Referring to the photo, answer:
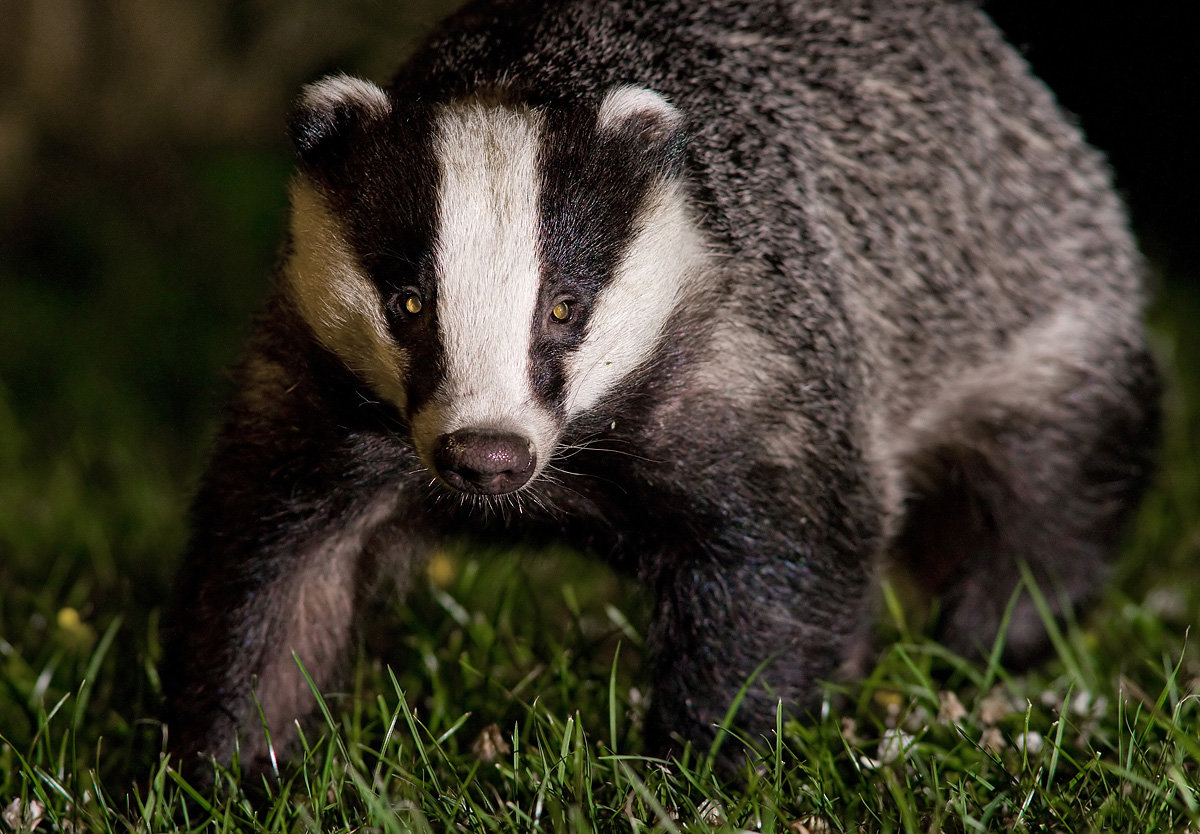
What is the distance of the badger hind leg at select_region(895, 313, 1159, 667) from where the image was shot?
323 cm

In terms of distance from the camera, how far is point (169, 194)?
589 cm

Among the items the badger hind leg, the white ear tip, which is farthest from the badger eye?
the badger hind leg

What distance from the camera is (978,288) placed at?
123 inches

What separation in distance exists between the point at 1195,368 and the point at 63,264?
4424mm

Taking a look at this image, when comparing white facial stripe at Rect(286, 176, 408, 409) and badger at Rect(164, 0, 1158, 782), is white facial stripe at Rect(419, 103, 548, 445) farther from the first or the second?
white facial stripe at Rect(286, 176, 408, 409)

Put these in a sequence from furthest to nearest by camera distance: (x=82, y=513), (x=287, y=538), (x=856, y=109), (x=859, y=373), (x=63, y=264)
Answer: (x=63, y=264) < (x=82, y=513) < (x=856, y=109) < (x=859, y=373) < (x=287, y=538)

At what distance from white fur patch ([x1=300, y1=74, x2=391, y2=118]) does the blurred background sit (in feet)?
5.85

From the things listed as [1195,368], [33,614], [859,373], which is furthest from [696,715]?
[1195,368]

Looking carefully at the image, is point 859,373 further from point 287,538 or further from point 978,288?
point 287,538

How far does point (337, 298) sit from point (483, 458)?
472 millimetres

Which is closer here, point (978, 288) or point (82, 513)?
point (978, 288)

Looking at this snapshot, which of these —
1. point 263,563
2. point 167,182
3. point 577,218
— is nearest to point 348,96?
point 577,218

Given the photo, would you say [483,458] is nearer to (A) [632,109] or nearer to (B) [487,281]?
(B) [487,281]

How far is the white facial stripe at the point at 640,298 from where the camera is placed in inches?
88.0
